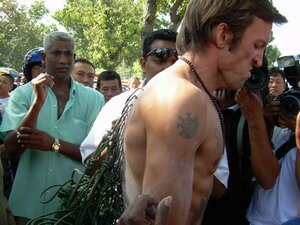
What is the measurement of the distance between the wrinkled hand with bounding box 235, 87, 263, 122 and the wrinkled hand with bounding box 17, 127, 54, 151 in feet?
4.25

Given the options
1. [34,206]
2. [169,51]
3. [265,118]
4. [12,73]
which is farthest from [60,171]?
[12,73]

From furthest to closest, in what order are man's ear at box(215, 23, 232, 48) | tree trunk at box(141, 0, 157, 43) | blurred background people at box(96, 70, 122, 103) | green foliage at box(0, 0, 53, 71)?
green foliage at box(0, 0, 53, 71), tree trunk at box(141, 0, 157, 43), blurred background people at box(96, 70, 122, 103), man's ear at box(215, 23, 232, 48)

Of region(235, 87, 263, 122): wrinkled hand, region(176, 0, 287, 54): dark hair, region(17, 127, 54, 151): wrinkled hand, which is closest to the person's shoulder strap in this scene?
region(235, 87, 263, 122): wrinkled hand

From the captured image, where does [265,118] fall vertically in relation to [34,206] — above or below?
above

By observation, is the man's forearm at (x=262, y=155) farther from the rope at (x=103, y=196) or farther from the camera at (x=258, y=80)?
the rope at (x=103, y=196)

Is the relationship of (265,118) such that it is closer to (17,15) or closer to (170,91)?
(170,91)

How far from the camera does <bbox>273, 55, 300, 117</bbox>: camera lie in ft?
9.03

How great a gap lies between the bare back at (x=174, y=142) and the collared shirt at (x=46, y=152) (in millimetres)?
1528

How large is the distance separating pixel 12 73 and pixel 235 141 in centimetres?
453

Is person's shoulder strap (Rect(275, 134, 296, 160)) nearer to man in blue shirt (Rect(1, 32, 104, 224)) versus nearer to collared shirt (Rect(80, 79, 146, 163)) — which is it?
collared shirt (Rect(80, 79, 146, 163))

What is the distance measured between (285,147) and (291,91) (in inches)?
16.1

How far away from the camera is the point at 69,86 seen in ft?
11.8

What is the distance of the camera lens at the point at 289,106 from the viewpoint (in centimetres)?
274

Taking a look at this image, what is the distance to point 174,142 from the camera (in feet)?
5.25
